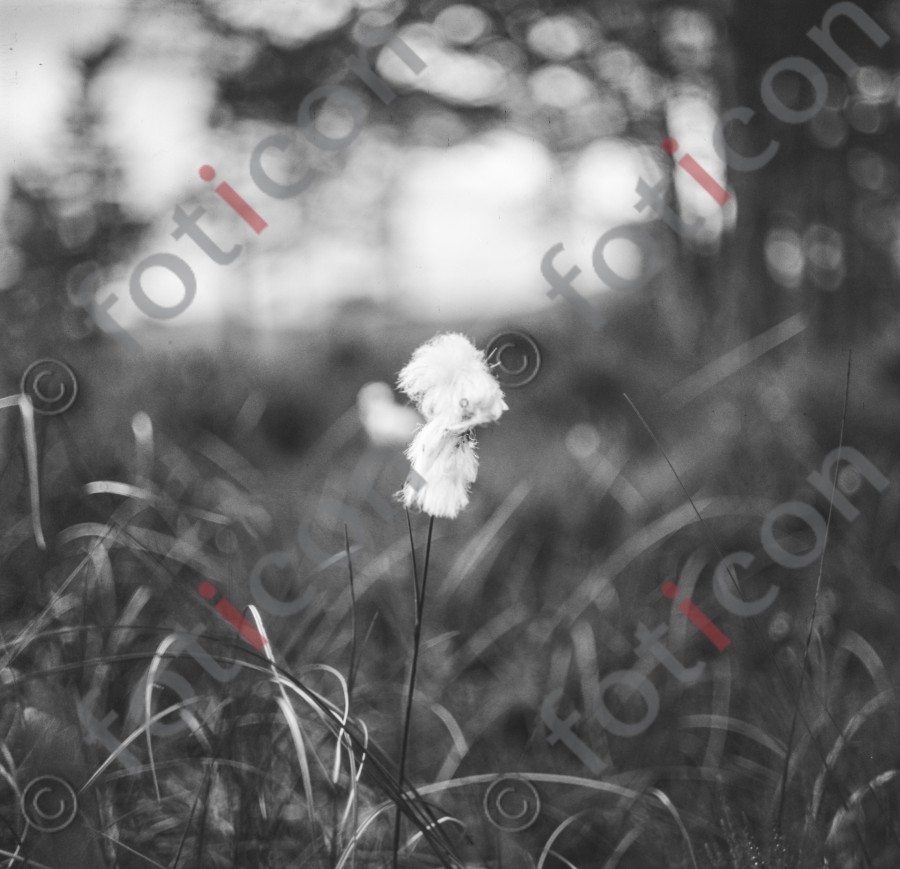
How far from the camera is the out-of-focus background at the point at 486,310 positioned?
0.86m

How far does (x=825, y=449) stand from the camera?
36.0 inches

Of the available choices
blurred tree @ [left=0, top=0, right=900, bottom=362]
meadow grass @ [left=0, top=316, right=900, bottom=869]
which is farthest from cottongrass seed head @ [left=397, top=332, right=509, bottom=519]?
blurred tree @ [left=0, top=0, right=900, bottom=362]

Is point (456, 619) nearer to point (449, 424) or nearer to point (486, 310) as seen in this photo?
point (486, 310)

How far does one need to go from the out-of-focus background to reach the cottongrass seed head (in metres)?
0.45

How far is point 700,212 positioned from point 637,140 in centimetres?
11

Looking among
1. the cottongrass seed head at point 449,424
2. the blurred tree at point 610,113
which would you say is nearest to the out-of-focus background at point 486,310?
the blurred tree at point 610,113

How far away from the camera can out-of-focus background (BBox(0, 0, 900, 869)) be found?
0.86m

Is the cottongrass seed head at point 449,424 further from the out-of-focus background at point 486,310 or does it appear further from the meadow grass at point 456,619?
the out-of-focus background at point 486,310

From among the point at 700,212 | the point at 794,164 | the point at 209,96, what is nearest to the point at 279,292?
the point at 209,96

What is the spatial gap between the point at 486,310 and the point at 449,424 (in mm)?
571

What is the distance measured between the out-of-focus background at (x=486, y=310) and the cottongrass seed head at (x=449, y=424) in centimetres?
45

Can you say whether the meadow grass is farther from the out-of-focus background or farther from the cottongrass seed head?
the cottongrass seed head

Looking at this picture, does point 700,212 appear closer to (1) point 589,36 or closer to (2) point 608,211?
(2) point 608,211

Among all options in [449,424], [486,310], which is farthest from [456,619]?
[449,424]
